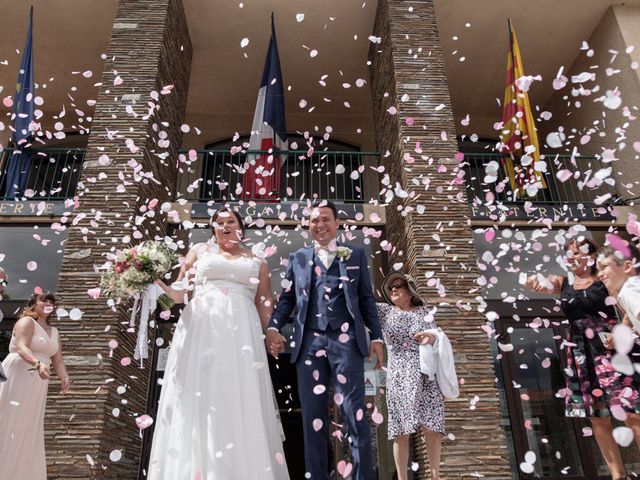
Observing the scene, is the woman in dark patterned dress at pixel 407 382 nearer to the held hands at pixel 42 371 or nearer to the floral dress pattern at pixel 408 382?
the floral dress pattern at pixel 408 382

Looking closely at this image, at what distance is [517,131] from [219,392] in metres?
7.09

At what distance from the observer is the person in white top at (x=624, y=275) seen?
8.91 feet

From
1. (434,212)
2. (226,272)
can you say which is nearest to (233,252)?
(226,272)

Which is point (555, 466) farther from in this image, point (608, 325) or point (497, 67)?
point (497, 67)

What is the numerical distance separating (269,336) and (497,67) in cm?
845

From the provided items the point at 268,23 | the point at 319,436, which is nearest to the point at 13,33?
the point at 268,23

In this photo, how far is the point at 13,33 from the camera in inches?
354

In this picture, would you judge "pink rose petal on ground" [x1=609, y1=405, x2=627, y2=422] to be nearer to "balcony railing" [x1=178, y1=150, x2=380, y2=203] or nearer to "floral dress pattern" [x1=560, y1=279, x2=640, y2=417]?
"floral dress pattern" [x1=560, y1=279, x2=640, y2=417]

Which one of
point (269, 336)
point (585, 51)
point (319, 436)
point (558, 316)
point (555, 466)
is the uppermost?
point (585, 51)

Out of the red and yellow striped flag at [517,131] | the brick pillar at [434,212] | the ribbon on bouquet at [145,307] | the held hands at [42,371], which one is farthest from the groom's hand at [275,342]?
the red and yellow striped flag at [517,131]

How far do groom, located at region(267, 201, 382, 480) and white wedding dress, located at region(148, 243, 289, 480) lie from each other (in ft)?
0.68

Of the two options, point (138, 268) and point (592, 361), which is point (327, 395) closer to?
point (138, 268)

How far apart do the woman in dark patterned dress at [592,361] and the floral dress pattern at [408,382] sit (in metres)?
0.89

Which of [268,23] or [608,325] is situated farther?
[268,23]
